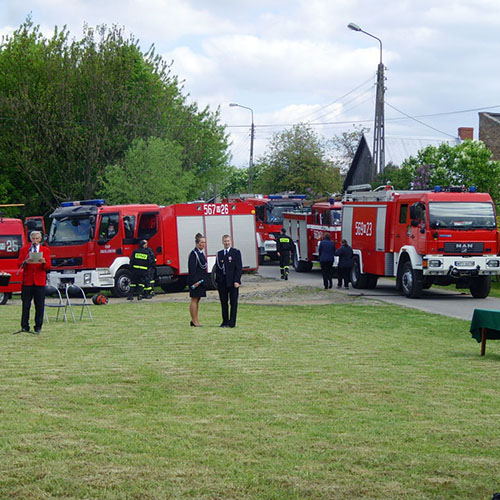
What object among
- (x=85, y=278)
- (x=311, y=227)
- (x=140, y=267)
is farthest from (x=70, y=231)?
(x=311, y=227)

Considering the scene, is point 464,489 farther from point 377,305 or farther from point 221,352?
point 377,305

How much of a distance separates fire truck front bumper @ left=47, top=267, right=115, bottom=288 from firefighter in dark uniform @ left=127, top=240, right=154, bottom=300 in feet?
3.23

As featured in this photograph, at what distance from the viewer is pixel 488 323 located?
1271cm

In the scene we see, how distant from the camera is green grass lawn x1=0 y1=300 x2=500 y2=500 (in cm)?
586

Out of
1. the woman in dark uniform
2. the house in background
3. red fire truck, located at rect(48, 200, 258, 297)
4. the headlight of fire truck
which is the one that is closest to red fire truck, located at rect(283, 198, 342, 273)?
red fire truck, located at rect(48, 200, 258, 297)

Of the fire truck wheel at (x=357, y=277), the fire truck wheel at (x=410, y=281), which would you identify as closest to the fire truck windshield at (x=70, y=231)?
the fire truck wheel at (x=357, y=277)

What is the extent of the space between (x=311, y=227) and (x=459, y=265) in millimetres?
12682

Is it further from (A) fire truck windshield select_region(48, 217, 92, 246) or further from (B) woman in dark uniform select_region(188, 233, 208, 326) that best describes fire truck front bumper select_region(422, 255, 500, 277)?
(A) fire truck windshield select_region(48, 217, 92, 246)

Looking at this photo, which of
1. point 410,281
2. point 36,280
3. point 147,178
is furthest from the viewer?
point 147,178

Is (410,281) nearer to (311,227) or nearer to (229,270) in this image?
(229,270)

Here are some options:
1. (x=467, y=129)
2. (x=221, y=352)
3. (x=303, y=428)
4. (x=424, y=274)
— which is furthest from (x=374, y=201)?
(x=467, y=129)

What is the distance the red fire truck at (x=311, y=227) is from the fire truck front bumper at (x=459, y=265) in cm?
944

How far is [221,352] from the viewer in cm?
1246

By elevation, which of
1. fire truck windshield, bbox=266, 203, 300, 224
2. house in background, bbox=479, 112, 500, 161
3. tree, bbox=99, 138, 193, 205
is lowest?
fire truck windshield, bbox=266, 203, 300, 224
